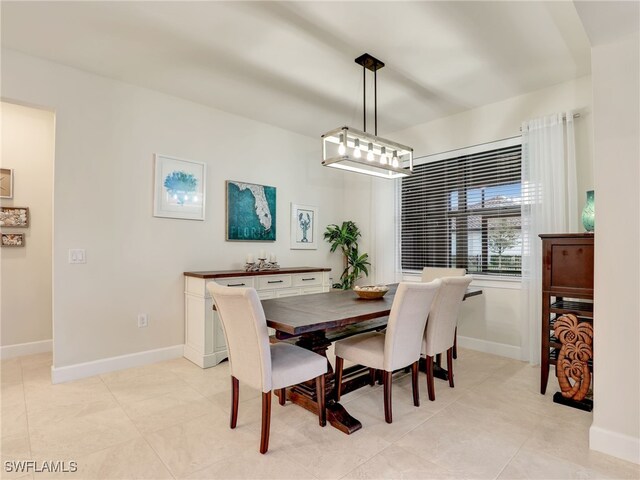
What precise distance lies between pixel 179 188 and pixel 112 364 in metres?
1.83

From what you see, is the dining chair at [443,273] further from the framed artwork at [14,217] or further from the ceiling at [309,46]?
the framed artwork at [14,217]

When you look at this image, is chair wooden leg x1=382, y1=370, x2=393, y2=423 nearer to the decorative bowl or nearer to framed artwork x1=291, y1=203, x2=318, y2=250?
the decorative bowl

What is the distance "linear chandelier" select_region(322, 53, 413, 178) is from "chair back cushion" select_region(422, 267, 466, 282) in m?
1.20

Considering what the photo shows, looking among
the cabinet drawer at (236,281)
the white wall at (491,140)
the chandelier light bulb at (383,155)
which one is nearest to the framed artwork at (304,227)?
the white wall at (491,140)

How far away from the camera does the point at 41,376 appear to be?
10.1 feet

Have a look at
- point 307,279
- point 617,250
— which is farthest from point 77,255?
point 617,250

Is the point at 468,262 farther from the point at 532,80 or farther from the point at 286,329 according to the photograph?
the point at 286,329

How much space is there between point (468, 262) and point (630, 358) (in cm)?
216

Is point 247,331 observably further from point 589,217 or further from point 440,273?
point 589,217

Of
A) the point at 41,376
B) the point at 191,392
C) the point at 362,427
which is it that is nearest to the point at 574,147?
the point at 362,427

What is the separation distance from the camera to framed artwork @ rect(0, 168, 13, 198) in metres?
3.58

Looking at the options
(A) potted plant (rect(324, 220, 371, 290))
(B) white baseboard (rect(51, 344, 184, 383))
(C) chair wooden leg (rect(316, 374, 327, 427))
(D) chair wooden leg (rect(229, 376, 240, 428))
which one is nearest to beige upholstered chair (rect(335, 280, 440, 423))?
(C) chair wooden leg (rect(316, 374, 327, 427))

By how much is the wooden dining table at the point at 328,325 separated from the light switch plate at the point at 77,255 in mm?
1804

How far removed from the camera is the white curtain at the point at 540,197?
3201 mm
